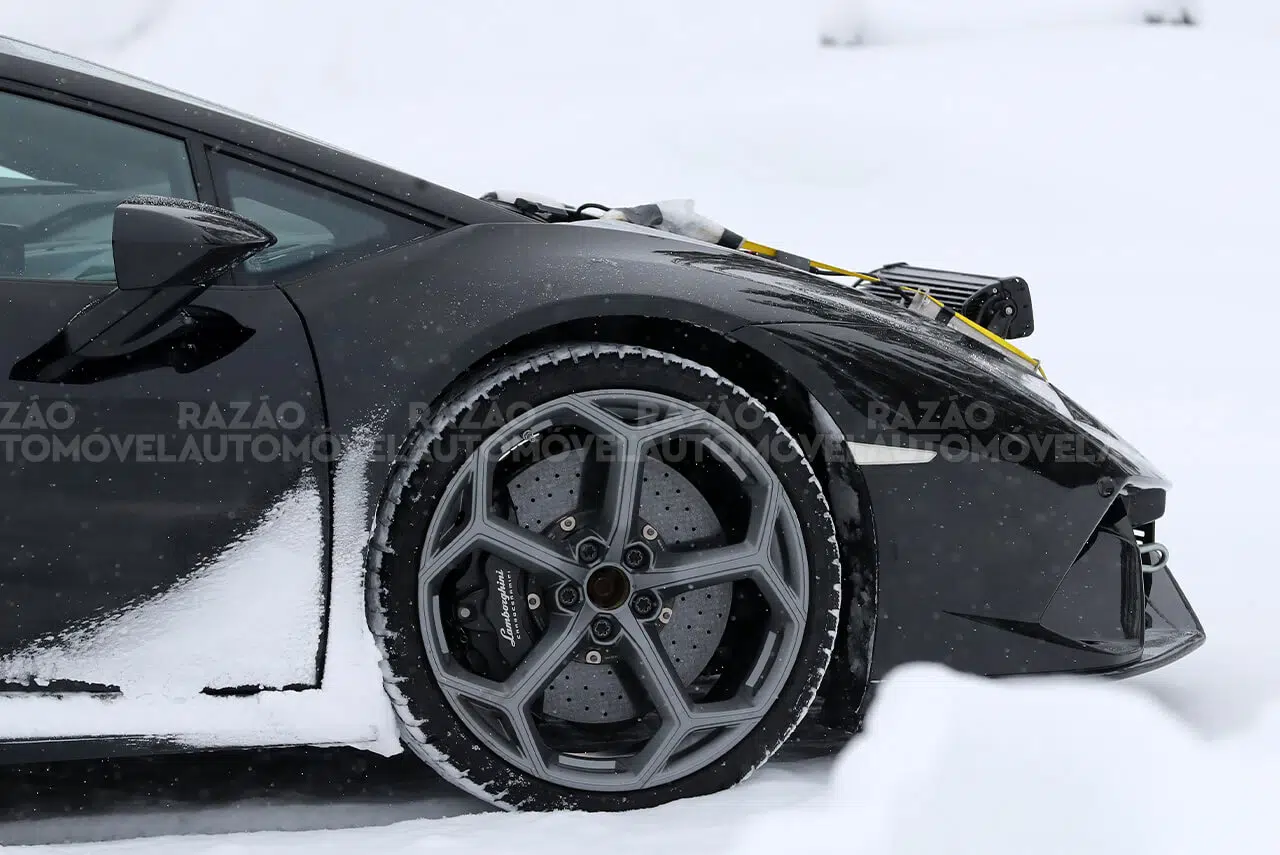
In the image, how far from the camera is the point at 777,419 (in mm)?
2352

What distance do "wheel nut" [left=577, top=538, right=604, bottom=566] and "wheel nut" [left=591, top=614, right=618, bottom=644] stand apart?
4.0 inches

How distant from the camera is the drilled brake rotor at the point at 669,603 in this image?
7.73 feet

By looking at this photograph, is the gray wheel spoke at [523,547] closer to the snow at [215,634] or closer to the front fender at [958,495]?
the snow at [215,634]

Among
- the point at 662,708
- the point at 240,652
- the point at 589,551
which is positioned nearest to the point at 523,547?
the point at 589,551

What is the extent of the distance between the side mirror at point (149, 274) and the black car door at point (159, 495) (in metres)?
0.02

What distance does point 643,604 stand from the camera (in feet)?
7.55

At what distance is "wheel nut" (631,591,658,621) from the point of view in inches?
90.5

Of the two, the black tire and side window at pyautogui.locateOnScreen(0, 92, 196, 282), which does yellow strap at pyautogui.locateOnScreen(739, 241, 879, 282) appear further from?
side window at pyautogui.locateOnScreen(0, 92, 196, 282)

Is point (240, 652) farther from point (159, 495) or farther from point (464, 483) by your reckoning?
point (464, 483)

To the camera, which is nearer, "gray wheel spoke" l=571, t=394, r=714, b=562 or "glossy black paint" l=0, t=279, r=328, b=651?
"glossy black paint" l=0, t=279, r=328, b=651

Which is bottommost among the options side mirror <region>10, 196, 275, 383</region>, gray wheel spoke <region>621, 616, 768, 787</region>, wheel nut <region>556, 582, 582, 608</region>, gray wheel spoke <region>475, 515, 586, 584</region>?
gray wheel spoke <region>621, 616, 768, 787</region>

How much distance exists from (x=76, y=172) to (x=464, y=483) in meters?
0.85

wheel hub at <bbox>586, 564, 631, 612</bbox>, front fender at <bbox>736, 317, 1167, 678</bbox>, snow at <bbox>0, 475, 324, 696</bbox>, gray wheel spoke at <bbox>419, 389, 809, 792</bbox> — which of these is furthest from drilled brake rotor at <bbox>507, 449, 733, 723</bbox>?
snow at <bbox>0, 475, 324, 696</bbox>

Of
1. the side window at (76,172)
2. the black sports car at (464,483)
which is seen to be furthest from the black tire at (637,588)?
the side window at (76,172)
